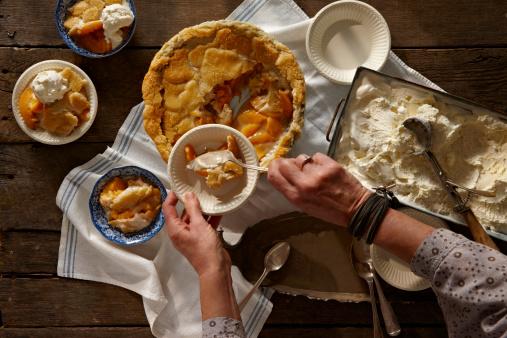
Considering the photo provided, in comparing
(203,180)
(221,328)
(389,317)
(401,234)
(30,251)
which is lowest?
(30,251)

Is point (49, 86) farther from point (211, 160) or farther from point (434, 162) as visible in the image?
point (434, 162)

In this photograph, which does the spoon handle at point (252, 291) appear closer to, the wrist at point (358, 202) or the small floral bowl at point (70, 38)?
the wrist at point (358, 202)

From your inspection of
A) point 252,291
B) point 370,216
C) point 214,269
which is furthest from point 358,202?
point 252,291

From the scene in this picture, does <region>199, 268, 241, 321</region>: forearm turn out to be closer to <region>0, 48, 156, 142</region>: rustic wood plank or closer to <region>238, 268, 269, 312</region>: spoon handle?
<region>238, 268, 269, 312</region>: spoon handle

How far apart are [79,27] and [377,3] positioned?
3.24 feet

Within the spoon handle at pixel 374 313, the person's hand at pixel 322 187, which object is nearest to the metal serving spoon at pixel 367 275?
the spoon handle at pixel 374 313

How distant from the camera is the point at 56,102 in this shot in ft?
5.69

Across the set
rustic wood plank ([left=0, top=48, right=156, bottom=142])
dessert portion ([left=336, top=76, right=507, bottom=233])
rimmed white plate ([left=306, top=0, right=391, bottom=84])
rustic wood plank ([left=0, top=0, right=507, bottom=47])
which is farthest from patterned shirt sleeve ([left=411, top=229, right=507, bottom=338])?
rustic wood plank ([left=0, top=48, right=156, bottom=142])

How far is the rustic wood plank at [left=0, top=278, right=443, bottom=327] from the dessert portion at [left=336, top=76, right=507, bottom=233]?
0.52 m

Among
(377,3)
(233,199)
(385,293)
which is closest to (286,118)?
(233,199)

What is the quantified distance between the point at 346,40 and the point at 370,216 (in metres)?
0.66

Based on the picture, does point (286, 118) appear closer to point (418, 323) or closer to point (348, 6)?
point (348, 6)

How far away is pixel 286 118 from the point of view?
1631 millimetres

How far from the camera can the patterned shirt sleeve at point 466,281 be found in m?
1.18
